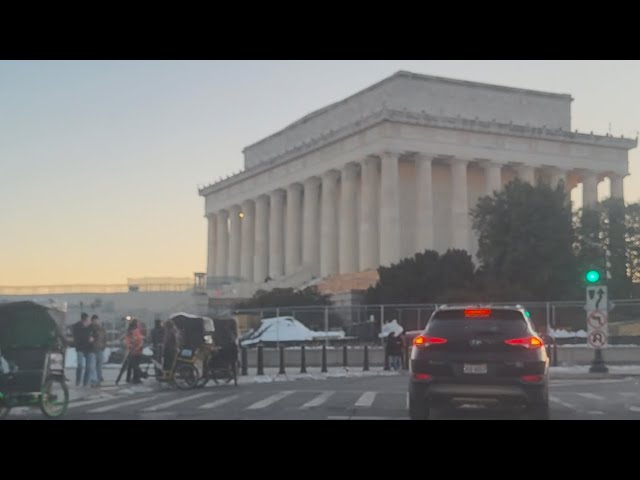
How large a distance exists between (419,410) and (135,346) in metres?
12.9

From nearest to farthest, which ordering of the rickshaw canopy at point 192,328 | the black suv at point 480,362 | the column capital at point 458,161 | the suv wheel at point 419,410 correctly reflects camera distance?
the black suv at point 480,362 → the suv wheel at point 419,410 → the rickshaw canopy at point 192,328 → the column capital at point 458,161

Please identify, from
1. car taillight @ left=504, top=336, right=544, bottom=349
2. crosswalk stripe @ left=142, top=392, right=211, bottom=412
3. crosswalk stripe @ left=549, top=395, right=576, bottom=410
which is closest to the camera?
car taillight @ left=504, top=336, right=544, bottom=349

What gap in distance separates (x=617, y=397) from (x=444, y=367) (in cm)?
811

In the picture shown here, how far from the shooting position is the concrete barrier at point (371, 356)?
3747 centimetres

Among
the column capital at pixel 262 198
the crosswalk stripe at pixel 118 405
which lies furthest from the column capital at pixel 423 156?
the crosswalk stripe at pixel 118 405

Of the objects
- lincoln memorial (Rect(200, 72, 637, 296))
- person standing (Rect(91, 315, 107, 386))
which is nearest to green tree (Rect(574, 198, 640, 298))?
lincoln memorial (Rect(200, 72, 637, 296))

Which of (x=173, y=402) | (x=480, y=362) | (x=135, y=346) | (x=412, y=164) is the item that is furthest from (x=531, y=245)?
(x=480, y=362)

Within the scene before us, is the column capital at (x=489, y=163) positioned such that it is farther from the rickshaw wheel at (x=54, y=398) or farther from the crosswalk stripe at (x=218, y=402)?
the rickshaw wheel at (x=54, y=398)

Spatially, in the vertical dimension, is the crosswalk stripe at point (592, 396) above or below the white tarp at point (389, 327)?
below

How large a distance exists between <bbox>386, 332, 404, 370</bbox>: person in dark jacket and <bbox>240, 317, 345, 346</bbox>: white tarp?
822 centimetres

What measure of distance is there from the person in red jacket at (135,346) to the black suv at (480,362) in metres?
12.7

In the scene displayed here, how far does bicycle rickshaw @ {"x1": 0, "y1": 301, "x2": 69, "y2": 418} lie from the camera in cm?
1587

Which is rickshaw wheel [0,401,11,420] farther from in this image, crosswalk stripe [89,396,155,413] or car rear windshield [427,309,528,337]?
car rear windshield [427,309,528,337]

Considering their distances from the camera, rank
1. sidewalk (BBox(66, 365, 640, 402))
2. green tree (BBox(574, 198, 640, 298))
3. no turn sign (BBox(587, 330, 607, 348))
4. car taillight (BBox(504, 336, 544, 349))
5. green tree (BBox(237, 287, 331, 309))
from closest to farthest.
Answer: car taillight (BBox(504, 336, 544, 349)), sidewalk (BBox(66, 365, 640, 402)), no turn sign (BBox(587, 330, 607, 348)), green tree (BBox(574, 198, 640, 298)), green tree (BBox(237, 287, 331, 309))
